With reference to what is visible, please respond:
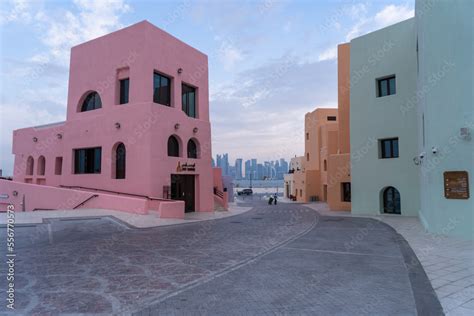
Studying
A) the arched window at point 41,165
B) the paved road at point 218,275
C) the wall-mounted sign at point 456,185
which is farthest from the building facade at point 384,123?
the arched window at point 41,165

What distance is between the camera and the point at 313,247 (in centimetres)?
1026

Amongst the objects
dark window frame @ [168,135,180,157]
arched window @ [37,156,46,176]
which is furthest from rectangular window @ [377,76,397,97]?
arched window @ [37,156,46,176]

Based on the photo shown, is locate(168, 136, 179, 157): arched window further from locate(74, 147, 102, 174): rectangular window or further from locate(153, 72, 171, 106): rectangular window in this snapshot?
locate(74, 147, 102, 174): rectangular window

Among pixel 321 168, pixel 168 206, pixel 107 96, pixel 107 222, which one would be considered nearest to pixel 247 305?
pixel 107 222

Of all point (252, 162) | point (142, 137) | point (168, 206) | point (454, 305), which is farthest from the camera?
point (252, 162)

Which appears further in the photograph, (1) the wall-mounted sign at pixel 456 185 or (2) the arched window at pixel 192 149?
(2) the arched window at pixel 192 149

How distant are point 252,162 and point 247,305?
135 meters

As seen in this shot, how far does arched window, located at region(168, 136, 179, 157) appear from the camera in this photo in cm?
2114

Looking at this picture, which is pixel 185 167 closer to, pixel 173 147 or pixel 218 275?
pixel 173 147

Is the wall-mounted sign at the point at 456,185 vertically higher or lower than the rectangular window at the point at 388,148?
lower

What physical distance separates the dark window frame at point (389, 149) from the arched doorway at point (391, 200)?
1.90m

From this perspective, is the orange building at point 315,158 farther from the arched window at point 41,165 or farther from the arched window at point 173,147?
the arched window at point 41,165

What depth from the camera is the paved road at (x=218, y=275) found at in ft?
17.4

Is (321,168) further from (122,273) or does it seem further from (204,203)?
(122,273)
